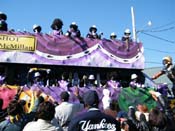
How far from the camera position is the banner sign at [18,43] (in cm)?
1141

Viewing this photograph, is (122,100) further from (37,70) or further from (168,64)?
(37,70)

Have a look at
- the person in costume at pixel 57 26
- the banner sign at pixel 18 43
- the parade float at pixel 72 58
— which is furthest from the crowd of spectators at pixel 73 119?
the person in costume at pixel 57 26

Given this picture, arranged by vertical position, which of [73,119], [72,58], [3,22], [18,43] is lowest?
[73,119]

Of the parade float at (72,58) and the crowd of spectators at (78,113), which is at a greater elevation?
the parade float at (72,58)

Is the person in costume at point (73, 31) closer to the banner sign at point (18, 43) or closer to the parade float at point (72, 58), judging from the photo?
the parade float at point (72, 58)

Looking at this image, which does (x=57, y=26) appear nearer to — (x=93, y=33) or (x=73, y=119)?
(x=93, y=33)

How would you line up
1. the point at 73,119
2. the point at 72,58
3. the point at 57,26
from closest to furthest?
the point at 73,119 < the point at 57,26 < the point at 72,58

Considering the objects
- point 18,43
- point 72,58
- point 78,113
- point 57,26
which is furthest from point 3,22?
point 78,113

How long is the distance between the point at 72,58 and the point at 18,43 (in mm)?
2064

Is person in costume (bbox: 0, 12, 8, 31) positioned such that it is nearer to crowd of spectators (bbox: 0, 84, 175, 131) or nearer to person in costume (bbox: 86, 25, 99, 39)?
person in costume (bbox: 86, 25, 99, 39)

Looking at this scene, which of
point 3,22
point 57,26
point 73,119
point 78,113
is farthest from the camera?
point 57,26

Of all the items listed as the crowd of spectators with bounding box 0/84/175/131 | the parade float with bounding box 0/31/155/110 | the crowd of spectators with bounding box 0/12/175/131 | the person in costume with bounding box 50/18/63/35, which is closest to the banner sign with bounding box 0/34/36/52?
the parade float with bounding box 0/31/155/110

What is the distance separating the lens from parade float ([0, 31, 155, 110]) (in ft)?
37.8

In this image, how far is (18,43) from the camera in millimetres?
11664
